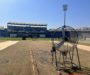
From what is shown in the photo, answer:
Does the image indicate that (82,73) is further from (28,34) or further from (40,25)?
(40,25)

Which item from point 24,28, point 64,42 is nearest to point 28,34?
point 24,28

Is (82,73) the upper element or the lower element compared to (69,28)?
lower

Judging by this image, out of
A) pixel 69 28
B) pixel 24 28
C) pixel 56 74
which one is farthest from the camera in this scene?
pixel 24 28

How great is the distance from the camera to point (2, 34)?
480 ft

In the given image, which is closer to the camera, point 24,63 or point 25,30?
point 24,63

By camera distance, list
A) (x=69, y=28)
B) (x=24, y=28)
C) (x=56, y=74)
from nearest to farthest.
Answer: (x=56, y=74), (x=69, y=28), (x=24, y=28)

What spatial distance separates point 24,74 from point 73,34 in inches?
209

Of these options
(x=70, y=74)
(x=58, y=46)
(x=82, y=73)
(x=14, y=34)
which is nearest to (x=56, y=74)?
(x=70, y=74)

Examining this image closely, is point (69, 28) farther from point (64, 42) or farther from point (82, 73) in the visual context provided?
point (82, 73)

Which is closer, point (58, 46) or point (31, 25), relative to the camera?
point (58, 46)

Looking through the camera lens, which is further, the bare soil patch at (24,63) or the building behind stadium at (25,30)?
the building behind stadium at (25,30)

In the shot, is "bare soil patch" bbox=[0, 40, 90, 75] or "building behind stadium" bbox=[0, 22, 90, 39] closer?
"bare soil patch" bbox=[0, 40, 90, 75]

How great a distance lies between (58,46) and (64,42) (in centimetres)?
77

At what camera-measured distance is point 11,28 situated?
150 m
